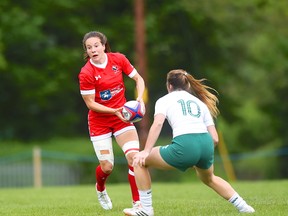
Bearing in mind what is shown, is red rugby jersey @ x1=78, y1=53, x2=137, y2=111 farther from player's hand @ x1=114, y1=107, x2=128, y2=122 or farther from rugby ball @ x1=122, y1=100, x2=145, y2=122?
rugby ball @ x1=122, y1=100, x2=145, y2=122

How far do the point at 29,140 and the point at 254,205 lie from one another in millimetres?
23736

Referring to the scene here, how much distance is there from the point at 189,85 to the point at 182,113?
0.56m

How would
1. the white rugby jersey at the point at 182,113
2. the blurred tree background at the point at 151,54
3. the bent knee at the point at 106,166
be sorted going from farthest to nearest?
the blurred tree background at the point at 151,54, the bent knee at the point at 106,166, the white rugby jersey at the point at 182,113

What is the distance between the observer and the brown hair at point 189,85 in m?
9.08

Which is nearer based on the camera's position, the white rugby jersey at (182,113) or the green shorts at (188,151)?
the green shorts at (188,151)

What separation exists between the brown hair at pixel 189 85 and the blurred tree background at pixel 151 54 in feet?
67.4

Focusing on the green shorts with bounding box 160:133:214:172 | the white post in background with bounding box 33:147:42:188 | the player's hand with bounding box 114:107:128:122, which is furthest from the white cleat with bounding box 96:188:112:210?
the white post in background with bounding box 33:147:42:188

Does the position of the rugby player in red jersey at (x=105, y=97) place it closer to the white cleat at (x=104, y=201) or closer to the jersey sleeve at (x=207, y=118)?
the white cleat at (x=104, y=201)

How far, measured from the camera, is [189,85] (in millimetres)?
9188

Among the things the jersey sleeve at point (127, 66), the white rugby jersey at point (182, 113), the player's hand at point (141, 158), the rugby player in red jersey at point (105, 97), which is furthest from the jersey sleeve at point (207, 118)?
the jersey sleeve at point (127, 66)

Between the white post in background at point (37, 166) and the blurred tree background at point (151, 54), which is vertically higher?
the blurred tree background at point (151, 54)

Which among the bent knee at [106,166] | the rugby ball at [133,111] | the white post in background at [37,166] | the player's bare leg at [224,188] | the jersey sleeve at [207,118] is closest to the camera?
the jersey sleeve at [207,118]

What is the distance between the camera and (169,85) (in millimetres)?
9102

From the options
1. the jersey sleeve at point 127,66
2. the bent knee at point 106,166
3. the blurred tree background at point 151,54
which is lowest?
the bent knee at point 106,166
